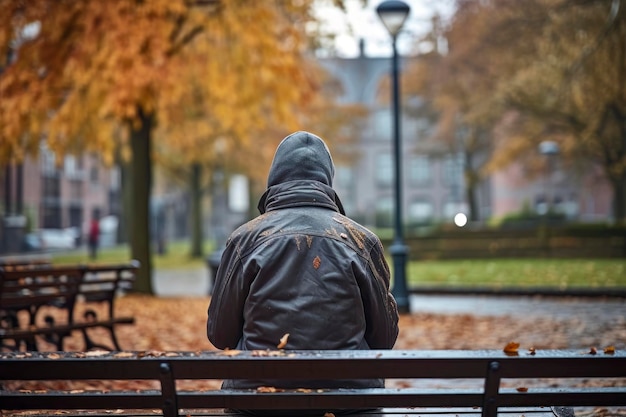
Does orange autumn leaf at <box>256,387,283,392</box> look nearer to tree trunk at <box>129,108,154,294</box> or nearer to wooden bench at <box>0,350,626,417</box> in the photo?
wooden bench at <box>0,350,626,417</box>

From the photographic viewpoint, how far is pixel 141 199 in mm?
16188

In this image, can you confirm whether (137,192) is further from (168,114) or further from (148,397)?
(148,397)

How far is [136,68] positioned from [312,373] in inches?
423

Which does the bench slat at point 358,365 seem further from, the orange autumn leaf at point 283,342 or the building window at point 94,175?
the building window at point 94,175

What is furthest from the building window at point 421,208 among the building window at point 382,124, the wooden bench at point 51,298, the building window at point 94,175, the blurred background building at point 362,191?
the wooden bench at point 51,298

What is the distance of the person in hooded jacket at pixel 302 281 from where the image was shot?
10.9 ft

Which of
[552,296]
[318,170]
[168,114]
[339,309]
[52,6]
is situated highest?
[52,6]

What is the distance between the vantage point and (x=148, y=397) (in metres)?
3.10

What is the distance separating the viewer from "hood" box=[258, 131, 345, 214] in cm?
369

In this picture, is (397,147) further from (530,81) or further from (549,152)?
(549,152)

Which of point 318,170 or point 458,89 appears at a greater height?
point 458,89

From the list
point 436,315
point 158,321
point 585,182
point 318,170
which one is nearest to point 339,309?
point 318,170

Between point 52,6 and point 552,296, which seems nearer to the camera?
point 52,6

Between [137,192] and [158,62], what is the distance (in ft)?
13.0
